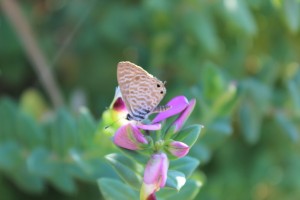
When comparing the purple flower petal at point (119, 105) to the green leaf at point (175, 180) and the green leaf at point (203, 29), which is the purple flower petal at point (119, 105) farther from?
the green leaf at point (203, 29)

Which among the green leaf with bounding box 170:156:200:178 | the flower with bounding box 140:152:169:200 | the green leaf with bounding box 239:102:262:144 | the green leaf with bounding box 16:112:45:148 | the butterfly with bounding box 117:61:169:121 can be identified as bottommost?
the flower with bounding box 140:152:169:200

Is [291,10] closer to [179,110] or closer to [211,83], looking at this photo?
[211,83]

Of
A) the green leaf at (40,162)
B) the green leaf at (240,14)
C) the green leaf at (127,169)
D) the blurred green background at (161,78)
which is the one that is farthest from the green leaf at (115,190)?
the green leaf at (240,14)

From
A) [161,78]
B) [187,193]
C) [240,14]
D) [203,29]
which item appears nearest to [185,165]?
[187,193]

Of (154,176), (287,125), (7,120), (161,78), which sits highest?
(161,78)

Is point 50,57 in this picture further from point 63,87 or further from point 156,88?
point 156,88

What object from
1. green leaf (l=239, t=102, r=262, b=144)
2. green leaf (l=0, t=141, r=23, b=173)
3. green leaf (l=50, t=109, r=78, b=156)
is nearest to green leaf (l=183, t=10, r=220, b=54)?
green leaf (l=239, t=102, r=262, b=144)

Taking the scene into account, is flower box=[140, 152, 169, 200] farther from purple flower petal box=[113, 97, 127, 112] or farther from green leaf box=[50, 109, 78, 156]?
green leaf box=[50, 109, 78, 156]
